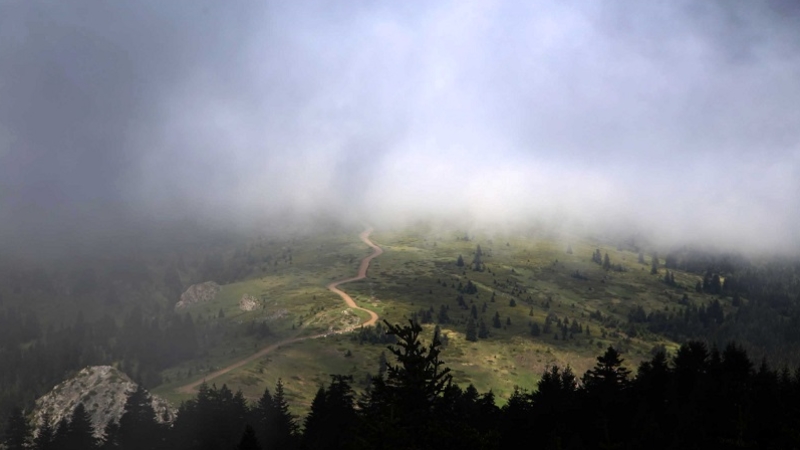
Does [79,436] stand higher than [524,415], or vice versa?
[524,415]

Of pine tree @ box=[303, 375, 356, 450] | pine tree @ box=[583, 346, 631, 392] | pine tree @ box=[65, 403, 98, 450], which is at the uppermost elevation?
pine tree @ box=[583, 346, 631, 392]

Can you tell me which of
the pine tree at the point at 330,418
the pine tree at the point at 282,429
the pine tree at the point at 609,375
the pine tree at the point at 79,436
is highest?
the pine tree at the point at 609,375

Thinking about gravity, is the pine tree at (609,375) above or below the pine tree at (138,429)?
above

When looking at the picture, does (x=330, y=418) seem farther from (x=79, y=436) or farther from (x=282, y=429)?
(x=79, y=436)

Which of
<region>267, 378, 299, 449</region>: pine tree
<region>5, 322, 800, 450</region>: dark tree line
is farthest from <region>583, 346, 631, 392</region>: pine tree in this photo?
<region>267, 378, 299, 449</region>: pine tree

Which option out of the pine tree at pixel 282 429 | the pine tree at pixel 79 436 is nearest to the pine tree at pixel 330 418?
the pine tree at pixel 282 429

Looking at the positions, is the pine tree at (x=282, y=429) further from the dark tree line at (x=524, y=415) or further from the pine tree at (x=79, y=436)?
the pine tree at (x=79, y=436)

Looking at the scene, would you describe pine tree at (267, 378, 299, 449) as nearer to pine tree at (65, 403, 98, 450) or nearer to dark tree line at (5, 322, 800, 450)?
dark tree line at (5, 322, 800, 450)

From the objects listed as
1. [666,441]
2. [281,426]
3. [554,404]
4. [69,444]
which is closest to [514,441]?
[554,404]

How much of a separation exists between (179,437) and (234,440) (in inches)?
654

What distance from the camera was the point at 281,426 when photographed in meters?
126

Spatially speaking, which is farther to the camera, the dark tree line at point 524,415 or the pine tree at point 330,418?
the pine tree at point 330,418

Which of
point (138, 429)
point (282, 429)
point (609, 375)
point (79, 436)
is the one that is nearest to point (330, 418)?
point (282, 429)

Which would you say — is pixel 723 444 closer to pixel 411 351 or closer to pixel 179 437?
pixel 411 351
